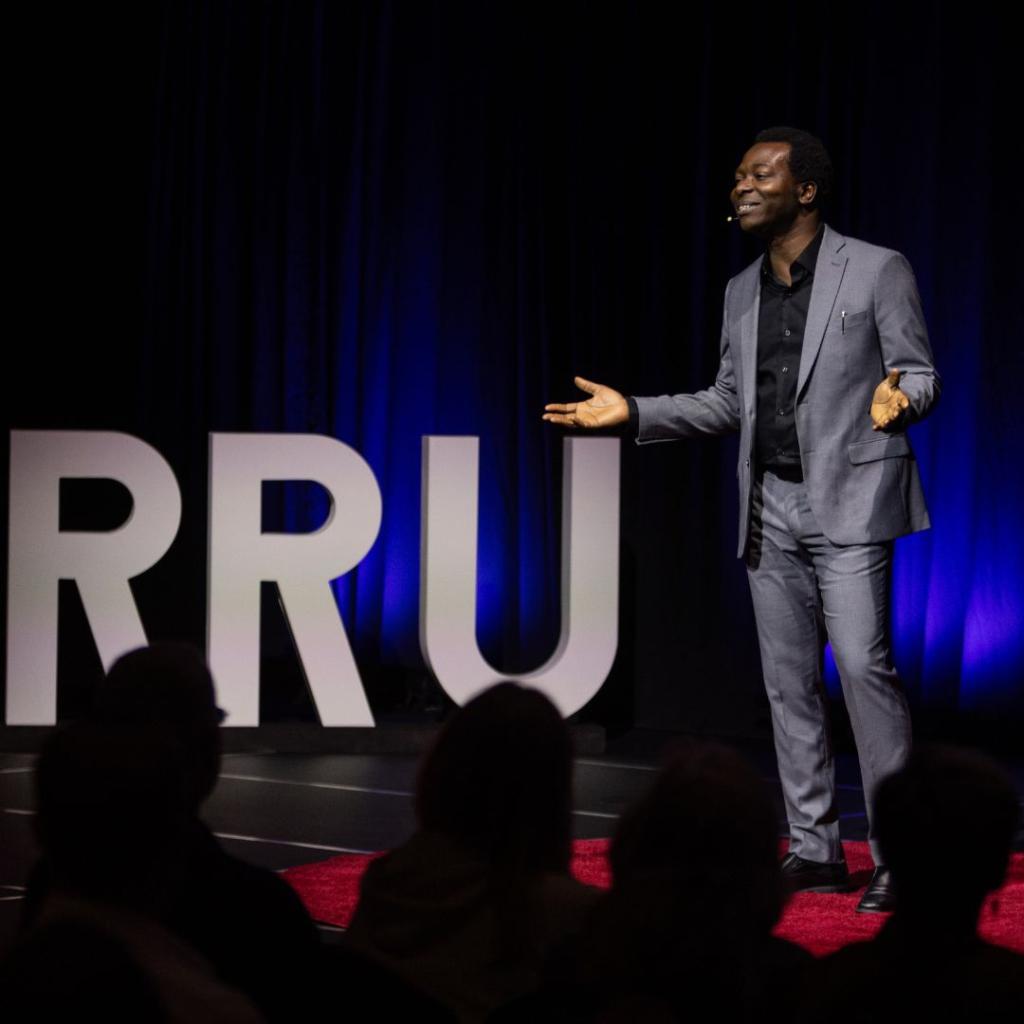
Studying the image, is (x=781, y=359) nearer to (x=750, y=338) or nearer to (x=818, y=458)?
(x=750, y=338)

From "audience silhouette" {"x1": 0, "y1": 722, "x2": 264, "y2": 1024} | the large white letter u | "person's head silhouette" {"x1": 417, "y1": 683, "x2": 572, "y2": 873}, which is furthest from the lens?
the large white letter u

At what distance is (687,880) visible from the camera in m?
1.37

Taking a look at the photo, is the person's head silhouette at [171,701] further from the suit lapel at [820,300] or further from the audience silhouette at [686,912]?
the suit lapel at [820,300]

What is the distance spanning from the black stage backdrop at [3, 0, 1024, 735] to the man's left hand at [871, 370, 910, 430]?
2.45m

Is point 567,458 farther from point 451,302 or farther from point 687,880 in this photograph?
point 687,880

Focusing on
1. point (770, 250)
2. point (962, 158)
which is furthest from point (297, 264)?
point (770, 250)

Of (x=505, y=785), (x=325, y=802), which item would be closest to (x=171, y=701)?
(x=505, y=785)

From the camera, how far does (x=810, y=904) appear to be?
336 centimetres

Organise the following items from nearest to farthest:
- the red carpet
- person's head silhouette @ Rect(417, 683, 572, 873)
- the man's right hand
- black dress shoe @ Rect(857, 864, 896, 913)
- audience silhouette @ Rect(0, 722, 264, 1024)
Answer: audience silhouette @ Rect(0, 722, 264, 1024) → person's head silhouette @ Rect(417, 683, 572, 873) → the red carpet → black dress shoe @ Rect(857, 864, 896, 913) → the man's right hand

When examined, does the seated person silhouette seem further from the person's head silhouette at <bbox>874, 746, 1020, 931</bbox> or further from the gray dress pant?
the gray dress pant

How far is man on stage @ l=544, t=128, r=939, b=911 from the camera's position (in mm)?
3322

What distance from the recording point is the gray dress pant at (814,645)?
3328 millimetres

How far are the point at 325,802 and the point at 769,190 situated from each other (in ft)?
6.98

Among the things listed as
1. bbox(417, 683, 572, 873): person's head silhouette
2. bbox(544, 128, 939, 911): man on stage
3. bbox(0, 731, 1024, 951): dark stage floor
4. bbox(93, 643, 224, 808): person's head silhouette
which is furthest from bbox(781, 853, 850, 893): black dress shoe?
bbox(417, 683, 572, 873): person's head silhouette
